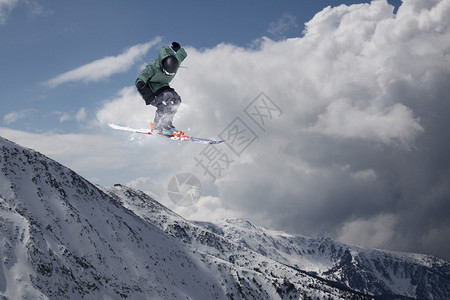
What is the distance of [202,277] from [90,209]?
111ft

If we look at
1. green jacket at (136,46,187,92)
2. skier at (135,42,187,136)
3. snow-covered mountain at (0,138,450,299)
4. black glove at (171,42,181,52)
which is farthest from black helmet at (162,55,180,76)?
snow-covered mountain at (0,138,450,299)

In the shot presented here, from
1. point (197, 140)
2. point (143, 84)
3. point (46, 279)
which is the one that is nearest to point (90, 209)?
point (46, 279)

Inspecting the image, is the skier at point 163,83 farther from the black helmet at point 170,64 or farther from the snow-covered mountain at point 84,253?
the snow-covered mountain at point 84,253

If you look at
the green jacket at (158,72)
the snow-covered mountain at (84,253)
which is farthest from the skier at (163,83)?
the snow-covered mountain at (84,253)

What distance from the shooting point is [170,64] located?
13.4 metres

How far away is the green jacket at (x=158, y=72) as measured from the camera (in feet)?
44.4

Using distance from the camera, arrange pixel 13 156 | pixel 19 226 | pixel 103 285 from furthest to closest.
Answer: pixel 13 156 → pixel 103 285 → pixel 19 226

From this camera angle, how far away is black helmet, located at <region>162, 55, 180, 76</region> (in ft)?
43.9

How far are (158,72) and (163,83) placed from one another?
77 centimetres

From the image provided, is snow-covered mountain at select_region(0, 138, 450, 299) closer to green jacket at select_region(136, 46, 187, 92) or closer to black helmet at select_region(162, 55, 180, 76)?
green jacket at select_region(136, 46, 187, 92)

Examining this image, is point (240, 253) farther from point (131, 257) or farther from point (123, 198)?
point (131, 257)

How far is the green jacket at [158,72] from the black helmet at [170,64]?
5.5 inches

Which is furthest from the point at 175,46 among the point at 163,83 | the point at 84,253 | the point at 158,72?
the point at 84,253

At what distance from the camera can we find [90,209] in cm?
7544
